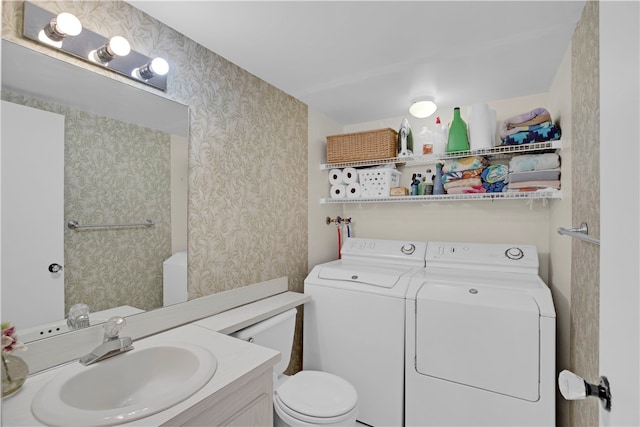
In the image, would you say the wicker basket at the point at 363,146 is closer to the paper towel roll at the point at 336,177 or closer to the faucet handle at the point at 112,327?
the paper towel roll at the point at 336,177

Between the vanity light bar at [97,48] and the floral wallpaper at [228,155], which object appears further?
the floral wallpaper at [228,155]

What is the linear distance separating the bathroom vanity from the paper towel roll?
1470 millimetres

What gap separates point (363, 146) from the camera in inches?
98.7

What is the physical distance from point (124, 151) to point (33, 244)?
0.50 meters

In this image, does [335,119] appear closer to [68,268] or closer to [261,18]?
[261,18]

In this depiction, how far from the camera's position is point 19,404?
2.99 ft

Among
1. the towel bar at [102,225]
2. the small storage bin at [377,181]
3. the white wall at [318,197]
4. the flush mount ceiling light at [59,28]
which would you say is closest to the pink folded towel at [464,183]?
the small storage bin at [377,181]

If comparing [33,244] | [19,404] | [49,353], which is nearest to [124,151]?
[33,244]

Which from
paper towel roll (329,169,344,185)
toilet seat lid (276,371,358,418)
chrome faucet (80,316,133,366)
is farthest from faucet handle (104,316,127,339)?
paper towel roll (329,169,344,185)

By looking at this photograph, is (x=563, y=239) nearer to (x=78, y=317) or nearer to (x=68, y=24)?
(x=78, y=317)

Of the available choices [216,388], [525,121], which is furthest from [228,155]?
[525,121]

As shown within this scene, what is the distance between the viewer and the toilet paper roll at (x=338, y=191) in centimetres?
265

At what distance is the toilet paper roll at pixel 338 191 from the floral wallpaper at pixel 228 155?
354 mm
